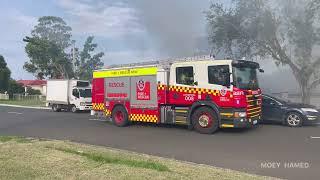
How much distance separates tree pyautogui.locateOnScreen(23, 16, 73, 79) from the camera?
61.2 metres

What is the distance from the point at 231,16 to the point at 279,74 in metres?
5.59

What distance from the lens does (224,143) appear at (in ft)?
42.4

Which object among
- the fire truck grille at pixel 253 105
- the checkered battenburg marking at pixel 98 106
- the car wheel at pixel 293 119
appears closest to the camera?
A: the fire truck grille at pixel 253 105

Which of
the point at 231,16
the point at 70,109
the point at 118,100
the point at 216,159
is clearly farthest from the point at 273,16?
the point at 216,159

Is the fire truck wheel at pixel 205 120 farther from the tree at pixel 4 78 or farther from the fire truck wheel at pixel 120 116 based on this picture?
the tree at pixel 4 78

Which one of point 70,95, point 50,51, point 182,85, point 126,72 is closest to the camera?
point 182,85

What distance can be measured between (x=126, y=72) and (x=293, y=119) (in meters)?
6.95

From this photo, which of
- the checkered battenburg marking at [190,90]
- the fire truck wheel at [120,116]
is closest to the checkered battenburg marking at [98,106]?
the fire truck wheel at [120,116]

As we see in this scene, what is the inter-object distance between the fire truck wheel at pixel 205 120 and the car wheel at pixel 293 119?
12.5 ft

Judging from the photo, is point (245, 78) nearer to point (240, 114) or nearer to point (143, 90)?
point (240, 114)

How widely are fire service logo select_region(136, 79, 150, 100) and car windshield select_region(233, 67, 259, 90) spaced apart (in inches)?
149

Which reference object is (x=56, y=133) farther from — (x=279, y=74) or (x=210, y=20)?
(x=279, y=74)

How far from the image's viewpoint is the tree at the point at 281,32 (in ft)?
82.5

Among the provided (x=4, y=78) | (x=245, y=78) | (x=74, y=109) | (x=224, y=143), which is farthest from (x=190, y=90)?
(x=4, y=78)
